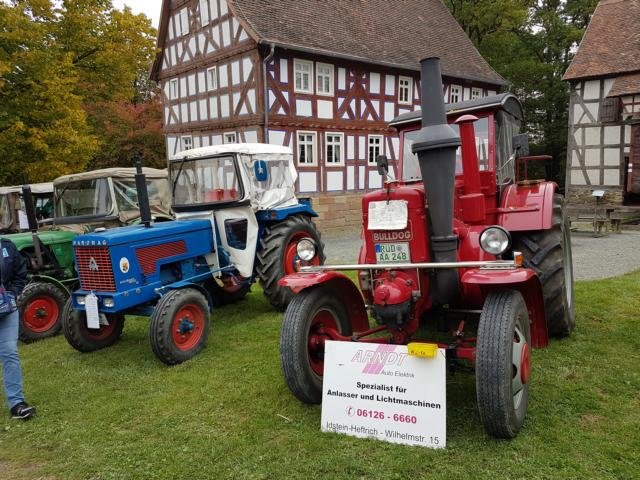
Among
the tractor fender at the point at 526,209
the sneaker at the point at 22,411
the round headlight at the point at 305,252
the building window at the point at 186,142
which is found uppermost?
the building window at the point at 186,142

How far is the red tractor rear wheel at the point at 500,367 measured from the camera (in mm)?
2898

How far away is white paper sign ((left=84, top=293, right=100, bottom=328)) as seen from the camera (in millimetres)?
4895

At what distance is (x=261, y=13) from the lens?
15.2 m

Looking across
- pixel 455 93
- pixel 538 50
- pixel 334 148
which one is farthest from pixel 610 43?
pixel 538 50

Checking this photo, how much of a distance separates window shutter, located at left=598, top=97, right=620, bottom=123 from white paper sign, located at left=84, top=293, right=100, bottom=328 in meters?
17.3

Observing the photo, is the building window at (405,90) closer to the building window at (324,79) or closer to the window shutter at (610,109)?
the building window at (324,79)

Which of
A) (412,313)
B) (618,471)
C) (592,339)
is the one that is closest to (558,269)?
(592,339)

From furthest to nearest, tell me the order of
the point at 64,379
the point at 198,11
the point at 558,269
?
the point at 198,11 → the point at 64,379 → the point at 558,269

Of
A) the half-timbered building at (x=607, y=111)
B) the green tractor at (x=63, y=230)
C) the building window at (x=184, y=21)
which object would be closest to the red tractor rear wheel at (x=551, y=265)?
the green tractor at (x=63, y=230)

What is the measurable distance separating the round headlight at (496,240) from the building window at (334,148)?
13427mm

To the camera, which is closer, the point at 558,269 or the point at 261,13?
the point at 558,269

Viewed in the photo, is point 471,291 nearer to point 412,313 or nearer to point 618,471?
point 412,313

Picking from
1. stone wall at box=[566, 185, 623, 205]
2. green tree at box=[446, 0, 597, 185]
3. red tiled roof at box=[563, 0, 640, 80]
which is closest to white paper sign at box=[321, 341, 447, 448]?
stone wall at box=[566, 185, 623, 205]

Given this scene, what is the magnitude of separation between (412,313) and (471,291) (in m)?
0.47
